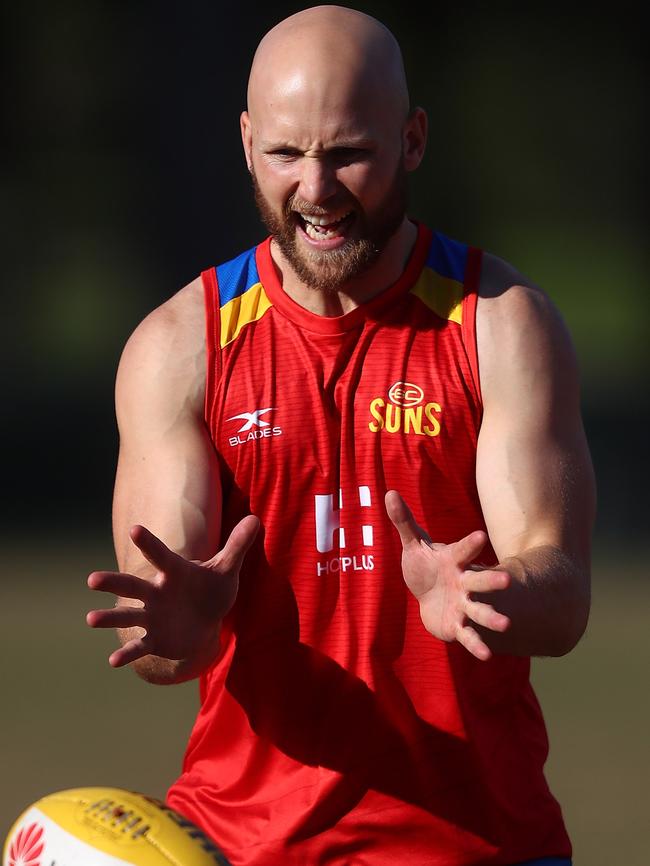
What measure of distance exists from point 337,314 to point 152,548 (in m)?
0.81

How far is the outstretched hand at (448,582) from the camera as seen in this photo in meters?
2.98

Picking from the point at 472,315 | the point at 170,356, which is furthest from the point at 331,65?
the point at 170,356

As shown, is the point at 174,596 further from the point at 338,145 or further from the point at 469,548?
the point at 338,145

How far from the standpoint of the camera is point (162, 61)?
13.8 metres

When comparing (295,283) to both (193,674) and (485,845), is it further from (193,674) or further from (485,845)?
(485,845)

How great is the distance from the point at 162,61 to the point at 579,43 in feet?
11.8

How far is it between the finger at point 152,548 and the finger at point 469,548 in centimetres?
56

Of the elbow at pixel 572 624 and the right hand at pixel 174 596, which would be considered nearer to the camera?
the right hand at pixel 174 596

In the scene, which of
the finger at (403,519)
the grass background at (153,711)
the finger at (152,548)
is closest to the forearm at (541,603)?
the finger at (403,519)

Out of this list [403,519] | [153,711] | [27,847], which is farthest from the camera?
[153,711]

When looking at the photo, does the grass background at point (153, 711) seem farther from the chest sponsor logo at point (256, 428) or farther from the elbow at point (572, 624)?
the chest sponsor logo at point (256, 428)

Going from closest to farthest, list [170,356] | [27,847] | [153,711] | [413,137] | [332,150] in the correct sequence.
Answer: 1. [27,847]
2. [332,150]
3. [170,356]
4. [413,137]
5. [153,711]

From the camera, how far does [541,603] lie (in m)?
3.21

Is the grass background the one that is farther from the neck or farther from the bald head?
the bald head
